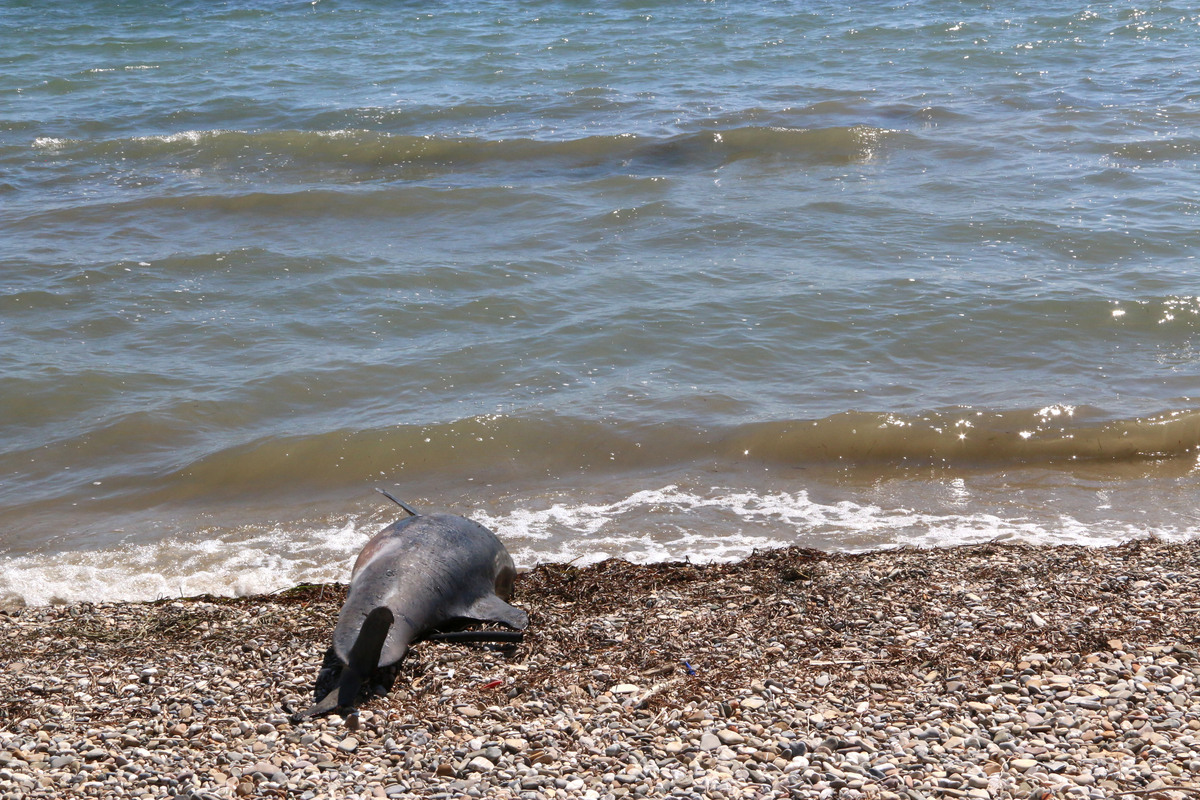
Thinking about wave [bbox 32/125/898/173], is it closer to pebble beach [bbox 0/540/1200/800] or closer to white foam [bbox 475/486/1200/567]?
white foam [bbox 475/486/1200/567]

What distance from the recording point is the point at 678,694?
189 inches

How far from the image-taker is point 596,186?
14.1 metres

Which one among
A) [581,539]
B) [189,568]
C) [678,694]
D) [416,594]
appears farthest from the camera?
[581,539]

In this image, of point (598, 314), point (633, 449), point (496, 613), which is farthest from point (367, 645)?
point (598, 314)

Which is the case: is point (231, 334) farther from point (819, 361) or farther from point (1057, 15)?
point (1057, 15)

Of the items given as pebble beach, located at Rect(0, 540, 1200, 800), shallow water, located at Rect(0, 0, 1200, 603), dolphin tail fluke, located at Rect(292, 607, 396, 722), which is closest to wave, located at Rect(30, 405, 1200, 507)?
shallow water, located at Rect(0, 0, 1200, 603)

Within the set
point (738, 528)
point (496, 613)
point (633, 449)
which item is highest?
point (496, 613)

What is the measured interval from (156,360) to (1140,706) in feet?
26.8

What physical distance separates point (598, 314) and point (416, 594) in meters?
5.35

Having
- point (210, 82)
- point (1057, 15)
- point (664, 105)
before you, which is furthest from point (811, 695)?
point (1057, 15)

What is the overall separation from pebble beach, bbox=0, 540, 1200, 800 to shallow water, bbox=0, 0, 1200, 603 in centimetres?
116

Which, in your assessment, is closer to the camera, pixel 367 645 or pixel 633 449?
pixel 367 645

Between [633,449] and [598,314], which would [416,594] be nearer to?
[633,449]

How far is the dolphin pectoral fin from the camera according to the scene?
18.3 ft
